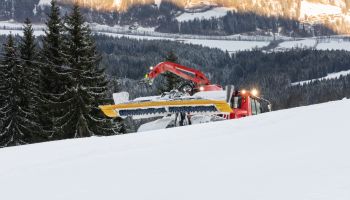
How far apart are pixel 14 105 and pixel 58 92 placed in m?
2.68

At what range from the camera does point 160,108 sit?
20203 millimetres

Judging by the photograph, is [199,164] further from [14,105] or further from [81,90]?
[14,105]

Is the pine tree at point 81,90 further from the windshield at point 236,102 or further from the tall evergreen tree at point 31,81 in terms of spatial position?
the windshield at point 236,102

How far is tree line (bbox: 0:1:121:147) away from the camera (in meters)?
30.7

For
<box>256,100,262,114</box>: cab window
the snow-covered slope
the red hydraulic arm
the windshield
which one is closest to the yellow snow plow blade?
the windshield

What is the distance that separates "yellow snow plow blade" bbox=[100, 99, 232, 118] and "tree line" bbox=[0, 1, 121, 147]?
10.1 meters

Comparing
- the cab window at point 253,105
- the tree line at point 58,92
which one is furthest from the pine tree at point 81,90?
the cab window at point 253,105

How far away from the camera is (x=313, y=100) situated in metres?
185

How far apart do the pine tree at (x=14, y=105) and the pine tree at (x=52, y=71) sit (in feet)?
3.16

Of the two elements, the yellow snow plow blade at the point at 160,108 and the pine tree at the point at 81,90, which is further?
the pine tree at the point at 81,90

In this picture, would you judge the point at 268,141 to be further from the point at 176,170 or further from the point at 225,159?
the point at 176,170

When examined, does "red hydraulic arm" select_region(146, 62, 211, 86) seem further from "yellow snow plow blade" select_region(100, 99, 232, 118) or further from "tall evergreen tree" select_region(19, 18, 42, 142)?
"tall evergreen tree" select_region(19, 18, 42, 142)

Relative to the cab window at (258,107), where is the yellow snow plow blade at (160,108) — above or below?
above

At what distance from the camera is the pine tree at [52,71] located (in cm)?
3100
